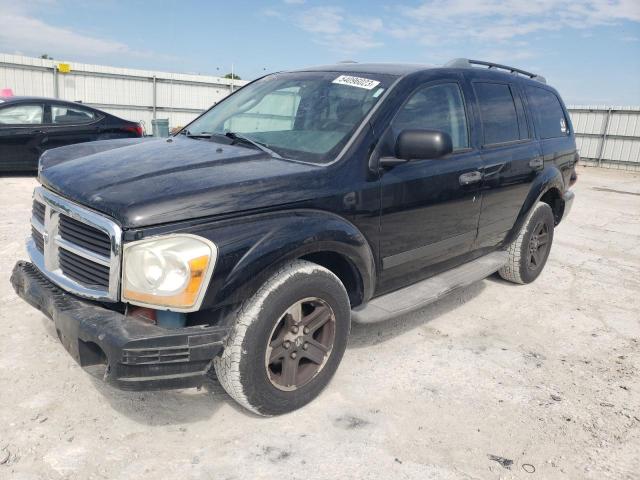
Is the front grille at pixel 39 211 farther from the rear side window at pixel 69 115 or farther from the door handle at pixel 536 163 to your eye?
the rear side window at pixel 69 115

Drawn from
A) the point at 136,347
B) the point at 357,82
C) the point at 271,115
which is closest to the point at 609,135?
the point at 357,82

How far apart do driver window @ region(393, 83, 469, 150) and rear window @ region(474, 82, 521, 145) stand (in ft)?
0.92

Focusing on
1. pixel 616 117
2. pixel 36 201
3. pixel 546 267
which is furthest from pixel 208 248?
pixel 616 117

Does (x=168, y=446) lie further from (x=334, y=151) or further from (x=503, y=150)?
(x=503, y=150)

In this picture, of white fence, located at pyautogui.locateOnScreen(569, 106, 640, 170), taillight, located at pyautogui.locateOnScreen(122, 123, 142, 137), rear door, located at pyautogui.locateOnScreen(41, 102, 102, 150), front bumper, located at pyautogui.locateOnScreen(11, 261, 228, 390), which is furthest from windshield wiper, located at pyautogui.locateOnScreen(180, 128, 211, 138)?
white fence, located at pyautogui.locateOnScreen(569, 106, 640, 170)

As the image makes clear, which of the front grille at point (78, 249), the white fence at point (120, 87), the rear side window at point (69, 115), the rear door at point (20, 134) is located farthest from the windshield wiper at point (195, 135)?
the white fence at point (120, 87)

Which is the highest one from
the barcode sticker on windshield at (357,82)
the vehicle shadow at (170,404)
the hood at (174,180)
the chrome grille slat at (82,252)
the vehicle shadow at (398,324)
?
the barcode sticker on windshield at (357,82)

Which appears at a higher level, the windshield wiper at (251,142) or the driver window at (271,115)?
the driver window at (271,115)

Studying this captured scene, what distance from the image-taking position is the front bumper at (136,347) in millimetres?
2143

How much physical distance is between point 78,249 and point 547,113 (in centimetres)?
433

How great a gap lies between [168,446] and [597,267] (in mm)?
5224

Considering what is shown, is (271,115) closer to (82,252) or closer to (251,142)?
(251,142)

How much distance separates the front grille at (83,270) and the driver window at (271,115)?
1388mm

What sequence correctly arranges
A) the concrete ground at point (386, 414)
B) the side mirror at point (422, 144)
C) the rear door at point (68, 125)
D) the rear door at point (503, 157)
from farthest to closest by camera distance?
the rear door at point (68, 125)
the rear door at point (503, 157)
the side mirror at point (422, 144)
the concrete ground at point (386, 414)
